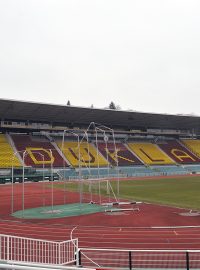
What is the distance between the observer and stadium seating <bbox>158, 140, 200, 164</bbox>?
8300 cm

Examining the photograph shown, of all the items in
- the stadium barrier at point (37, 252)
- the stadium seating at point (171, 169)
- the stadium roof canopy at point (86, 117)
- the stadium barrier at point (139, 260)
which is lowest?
the stadium barrier at point (139, 260)

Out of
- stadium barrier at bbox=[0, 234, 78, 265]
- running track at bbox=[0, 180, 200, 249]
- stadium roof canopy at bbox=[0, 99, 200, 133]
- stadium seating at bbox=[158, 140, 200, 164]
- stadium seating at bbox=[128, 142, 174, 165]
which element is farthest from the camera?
stadium seating at bbox=[158, 140, 200, 164]

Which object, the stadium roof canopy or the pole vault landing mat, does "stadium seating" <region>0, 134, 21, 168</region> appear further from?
the pole vault landing mat

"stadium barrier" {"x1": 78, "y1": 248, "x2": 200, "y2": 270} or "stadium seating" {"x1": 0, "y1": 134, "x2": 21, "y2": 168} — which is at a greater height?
"stadium seating" {"x1": 0, "y1": 134, "x2": 21, "y2": 168}

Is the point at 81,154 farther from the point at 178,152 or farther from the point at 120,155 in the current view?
the point at 178,152

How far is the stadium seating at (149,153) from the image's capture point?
79.5m

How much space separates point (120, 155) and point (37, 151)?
1800cm

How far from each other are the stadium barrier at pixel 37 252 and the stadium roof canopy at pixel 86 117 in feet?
160

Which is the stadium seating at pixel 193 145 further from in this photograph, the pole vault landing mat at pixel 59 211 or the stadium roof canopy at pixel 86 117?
the pole vault landing mat at pixel 59 211

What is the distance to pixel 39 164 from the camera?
6612 centimetres

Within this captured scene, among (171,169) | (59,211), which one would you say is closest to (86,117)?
(171,169)

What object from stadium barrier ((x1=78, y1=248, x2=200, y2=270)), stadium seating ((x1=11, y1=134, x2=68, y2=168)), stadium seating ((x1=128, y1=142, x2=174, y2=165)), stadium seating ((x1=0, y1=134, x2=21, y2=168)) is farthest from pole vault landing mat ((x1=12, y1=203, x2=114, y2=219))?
stadium seating ((x1=128, y1=142, x2=174, y2=165))

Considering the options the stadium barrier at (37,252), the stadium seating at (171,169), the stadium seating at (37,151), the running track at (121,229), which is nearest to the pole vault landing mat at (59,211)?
the running track at (121,229)

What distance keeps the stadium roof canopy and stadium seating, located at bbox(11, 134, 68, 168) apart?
A: 3.85 meters
